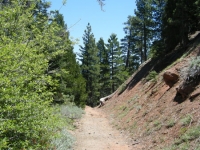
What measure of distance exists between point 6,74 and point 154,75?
13.2 metres

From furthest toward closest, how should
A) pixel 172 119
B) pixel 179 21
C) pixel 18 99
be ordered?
pixel 179 21 → pixel 172 119 → pixel 18 99

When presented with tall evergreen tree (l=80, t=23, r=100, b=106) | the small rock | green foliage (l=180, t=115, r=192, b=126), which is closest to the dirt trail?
green foliage (l=180, t=115, r=192, b=126)

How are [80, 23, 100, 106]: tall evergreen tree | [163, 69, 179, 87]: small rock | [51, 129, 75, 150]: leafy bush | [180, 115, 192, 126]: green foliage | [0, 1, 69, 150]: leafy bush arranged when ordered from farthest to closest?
[80, 23, 100, 106]: tall evergreen tree < [163, 69, 179, 87]: small rock < [51, 129, 75, 150]: leafy bush < [180, 115, 192, 126]: green foliage < [0, 1, 69, 150]: leafy bush

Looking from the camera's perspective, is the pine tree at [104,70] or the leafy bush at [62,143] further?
the pine tree at [104,70]

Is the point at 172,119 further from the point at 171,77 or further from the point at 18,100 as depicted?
the point at 18,100

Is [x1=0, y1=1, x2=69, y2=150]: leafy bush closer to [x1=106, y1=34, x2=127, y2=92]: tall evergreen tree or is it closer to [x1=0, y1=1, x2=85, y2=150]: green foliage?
[x1=0, y1=1, x2=85, y2=150]: green foliage

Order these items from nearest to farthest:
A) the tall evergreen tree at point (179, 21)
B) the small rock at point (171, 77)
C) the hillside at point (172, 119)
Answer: the hillside at point (172, 119)
the small rock at point (171, 77)
the tall evergreen tree at point (179, 21)

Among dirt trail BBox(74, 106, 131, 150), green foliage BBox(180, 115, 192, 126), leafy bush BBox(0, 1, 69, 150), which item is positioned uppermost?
leafy bush BBox(0, 1, 69, 150)

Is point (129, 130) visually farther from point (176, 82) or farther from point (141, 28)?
point (141, 28)

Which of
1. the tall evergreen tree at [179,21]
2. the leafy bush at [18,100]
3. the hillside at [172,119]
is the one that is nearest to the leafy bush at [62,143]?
the leafy bush at [18,100]

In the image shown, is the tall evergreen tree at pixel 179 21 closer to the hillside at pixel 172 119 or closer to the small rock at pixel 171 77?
the hillside at pixel 172 119

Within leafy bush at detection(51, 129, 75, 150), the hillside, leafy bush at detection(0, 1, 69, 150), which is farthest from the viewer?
leafy bush at detection(51, 129, 75, 150)

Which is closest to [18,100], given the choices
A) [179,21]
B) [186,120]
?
[186,120]

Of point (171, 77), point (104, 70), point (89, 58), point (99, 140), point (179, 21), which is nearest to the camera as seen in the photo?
point (99, 140)
